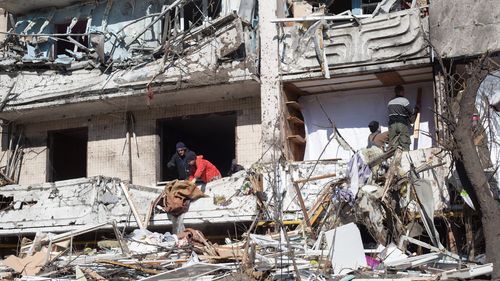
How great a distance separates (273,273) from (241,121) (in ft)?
20.0

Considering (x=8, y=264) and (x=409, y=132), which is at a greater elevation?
(x=409, y=132)

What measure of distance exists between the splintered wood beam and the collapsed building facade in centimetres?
7

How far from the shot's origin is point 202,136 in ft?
70.7

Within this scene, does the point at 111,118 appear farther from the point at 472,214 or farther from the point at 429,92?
the point at 472,214

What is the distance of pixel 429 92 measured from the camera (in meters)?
16.2

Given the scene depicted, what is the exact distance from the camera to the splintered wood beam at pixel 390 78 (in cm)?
1568

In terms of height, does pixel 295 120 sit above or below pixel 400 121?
above

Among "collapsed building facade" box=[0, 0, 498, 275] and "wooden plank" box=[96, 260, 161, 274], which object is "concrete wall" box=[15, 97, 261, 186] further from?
"wooden plank" box=[96, 260, 161, 274]

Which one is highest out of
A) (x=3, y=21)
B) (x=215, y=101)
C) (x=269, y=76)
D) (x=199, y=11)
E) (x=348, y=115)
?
(x=3, y=21)

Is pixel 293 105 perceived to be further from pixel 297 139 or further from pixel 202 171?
pixel 202 171

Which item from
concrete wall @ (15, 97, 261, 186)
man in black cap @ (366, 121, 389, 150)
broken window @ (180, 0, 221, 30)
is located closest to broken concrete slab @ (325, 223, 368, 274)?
man in black cap @ (366, 121, 389, 150)

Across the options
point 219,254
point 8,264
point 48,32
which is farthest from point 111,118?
point 219,254

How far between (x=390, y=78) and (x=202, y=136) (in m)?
7.05

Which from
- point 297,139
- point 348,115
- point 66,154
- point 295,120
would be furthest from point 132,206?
point 66,154
